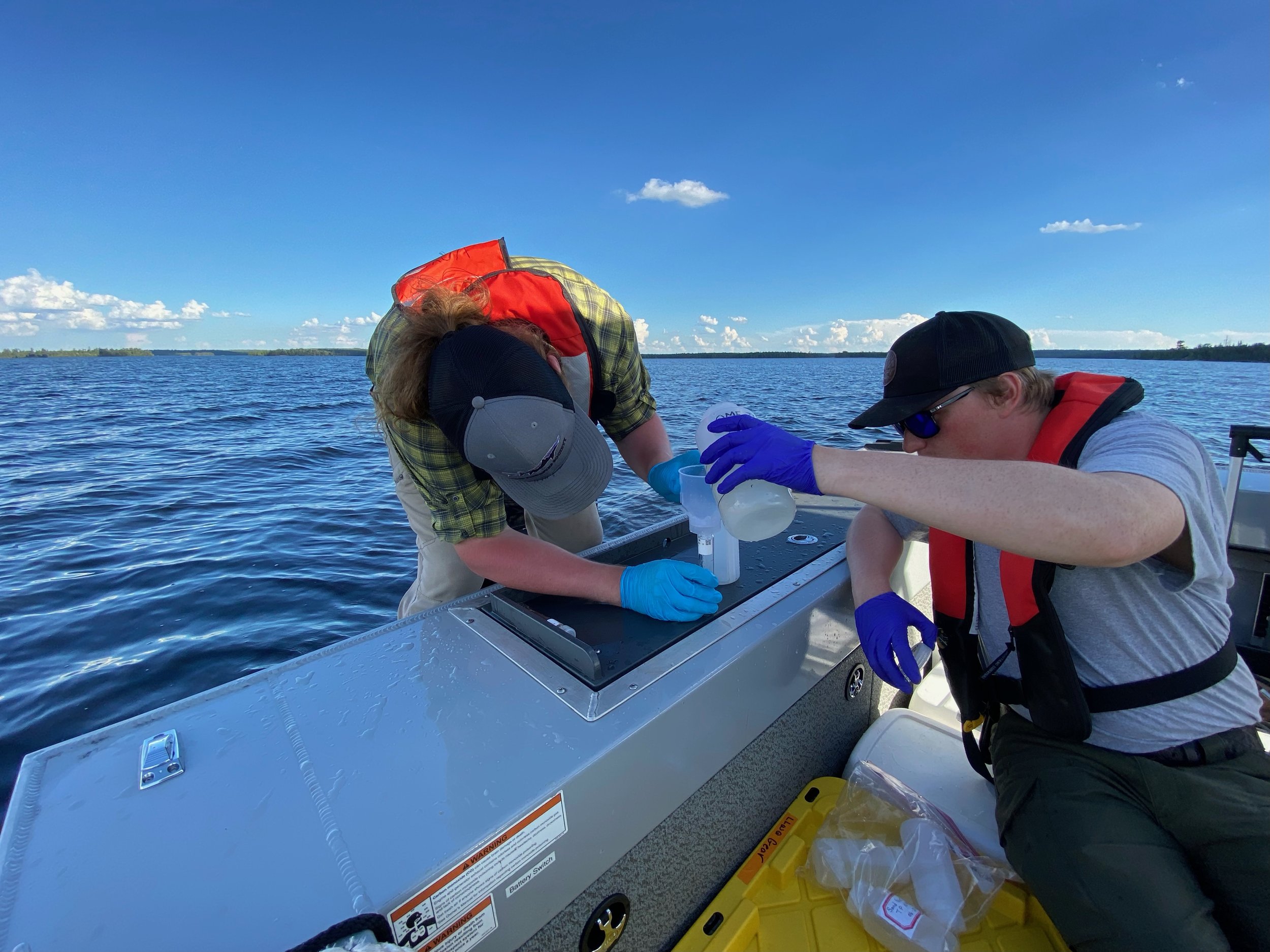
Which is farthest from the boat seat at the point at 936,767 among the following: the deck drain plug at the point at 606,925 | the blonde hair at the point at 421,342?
the blonde hair at the point at 421,342

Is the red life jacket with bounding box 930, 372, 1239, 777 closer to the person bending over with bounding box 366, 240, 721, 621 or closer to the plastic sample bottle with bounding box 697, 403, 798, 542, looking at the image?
the plastic sample bottle with bounding box 697, 403, 798, 542

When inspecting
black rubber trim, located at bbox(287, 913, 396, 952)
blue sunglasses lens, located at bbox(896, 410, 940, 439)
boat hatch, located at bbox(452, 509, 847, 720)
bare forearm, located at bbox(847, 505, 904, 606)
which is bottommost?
black rubber trim, located at bbox(287, 913, 396, 952)

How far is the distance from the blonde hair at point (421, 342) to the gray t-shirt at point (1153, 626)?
4.94 ft

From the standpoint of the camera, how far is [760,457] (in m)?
1.35

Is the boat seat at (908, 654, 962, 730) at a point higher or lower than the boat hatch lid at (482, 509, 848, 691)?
lower

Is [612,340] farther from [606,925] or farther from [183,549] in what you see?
[183,549]

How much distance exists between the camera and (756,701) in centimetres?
145

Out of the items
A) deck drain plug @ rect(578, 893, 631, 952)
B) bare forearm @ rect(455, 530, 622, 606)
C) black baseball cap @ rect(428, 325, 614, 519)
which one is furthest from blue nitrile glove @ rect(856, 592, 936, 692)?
black baseball cap @ rect(428, 325, 614, 519)

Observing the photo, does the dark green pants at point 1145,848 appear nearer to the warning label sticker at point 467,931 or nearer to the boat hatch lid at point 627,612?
the boat hatch lid at point 627,612

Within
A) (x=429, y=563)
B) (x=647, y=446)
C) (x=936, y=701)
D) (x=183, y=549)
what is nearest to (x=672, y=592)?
(x=647, y=446)

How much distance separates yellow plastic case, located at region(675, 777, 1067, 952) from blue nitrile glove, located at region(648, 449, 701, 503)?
120cm

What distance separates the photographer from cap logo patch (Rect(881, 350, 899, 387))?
1.49m

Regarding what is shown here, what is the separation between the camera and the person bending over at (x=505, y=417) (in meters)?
1.51

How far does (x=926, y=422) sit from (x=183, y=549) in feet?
22.3
